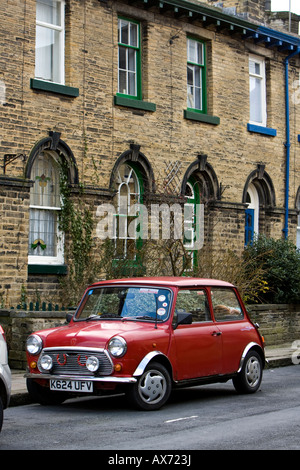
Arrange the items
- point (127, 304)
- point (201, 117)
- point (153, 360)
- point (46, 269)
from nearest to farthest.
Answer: point (153, 360), point (127, 304), point (46, 269), point (201, 117)

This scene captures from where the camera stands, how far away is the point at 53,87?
17.4 m

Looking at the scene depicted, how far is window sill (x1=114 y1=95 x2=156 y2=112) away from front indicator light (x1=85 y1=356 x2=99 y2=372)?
10017 mm

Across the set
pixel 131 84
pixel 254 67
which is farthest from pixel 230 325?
pixel 254 67

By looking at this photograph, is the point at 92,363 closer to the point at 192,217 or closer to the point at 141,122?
the point at 141,122

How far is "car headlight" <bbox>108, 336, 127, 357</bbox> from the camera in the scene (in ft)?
32.4

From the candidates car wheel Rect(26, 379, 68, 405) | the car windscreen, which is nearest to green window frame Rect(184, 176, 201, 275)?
the car windscreen

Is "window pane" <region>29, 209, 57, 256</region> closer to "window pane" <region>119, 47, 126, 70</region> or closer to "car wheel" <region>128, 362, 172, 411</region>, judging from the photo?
"window pane" <region>119, 47, 126, 70</region>

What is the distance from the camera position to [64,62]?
17984 millimetres

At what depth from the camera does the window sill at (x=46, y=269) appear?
16.9 meters

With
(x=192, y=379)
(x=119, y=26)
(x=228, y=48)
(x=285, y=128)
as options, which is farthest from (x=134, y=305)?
(x=285, y=128)

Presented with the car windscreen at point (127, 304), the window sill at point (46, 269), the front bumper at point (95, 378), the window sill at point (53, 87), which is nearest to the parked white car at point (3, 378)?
the front bumper at point (95, 378)

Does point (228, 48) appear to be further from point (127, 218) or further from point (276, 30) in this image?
point (127, 218)

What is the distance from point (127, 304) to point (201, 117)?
11.1m
